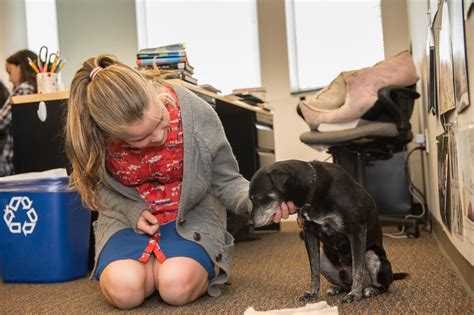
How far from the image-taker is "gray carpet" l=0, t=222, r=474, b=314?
1472 millimetres

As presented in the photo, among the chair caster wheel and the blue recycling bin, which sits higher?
the blue recycling bin

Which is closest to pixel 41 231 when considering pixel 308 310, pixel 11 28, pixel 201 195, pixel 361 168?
pixel 201 195

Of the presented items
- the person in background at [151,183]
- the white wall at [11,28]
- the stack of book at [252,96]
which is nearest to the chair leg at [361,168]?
the stack of book at [252,96]

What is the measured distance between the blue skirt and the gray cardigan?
0.07 feet

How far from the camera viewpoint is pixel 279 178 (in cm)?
152

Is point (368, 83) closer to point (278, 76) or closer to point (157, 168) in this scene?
point (278, 76)

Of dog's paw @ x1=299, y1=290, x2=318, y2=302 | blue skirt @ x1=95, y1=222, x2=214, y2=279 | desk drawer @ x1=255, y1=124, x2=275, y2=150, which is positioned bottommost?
dog's paw @ x1=299, y1=290, x2=318, y2=302

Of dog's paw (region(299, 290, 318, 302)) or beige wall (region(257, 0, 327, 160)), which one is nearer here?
dog's paw (region(299, 290, 318, 302))

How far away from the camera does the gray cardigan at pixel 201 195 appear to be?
171cm

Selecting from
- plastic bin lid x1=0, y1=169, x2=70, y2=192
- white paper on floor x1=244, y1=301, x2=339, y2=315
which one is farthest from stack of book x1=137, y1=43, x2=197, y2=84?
white paper on floor x1=244, y1=301, x2=339, y2=315

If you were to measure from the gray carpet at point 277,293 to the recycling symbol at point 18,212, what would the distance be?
0.72 feet

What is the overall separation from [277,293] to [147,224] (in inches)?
17.9

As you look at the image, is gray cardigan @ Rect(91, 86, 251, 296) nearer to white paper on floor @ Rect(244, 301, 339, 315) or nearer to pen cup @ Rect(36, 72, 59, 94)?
white paper on floor @ Rect(244, 301, 339, 315)

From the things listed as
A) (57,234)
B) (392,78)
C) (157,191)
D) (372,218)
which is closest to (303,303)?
(372,218)
